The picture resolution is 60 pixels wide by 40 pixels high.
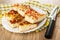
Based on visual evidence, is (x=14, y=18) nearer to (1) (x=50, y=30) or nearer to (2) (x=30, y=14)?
(2) (x=30, y=14)

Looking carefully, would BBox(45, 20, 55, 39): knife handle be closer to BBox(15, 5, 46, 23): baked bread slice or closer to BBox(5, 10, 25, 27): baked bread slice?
BBox(15, 5, 46, 23): baked bread slice

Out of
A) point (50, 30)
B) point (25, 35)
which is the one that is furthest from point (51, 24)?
point (25, 35)

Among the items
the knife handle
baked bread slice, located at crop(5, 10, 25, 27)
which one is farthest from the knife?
baked bread slice, located at crop(5, 10, 25, 27)

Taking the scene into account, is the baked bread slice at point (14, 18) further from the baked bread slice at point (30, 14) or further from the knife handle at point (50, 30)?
the knife handle at point (50, 30)

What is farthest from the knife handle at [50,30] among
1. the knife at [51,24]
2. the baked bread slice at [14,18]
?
the baked bread slice at [14,18]

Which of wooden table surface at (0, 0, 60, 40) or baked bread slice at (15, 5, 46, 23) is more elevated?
baked bread slice at (15, 5, 46, 23)

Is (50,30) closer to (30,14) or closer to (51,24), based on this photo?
(51,24)

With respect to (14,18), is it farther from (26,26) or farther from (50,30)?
(50,30)

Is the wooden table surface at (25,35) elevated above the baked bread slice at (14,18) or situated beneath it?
situated beneath

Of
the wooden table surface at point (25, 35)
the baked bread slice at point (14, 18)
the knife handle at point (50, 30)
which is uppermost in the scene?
the baked bread slice at point (14, 18)

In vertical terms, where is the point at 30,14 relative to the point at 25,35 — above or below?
above

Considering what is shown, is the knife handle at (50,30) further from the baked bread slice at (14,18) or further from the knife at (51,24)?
the baked bread slice at (14,18)
